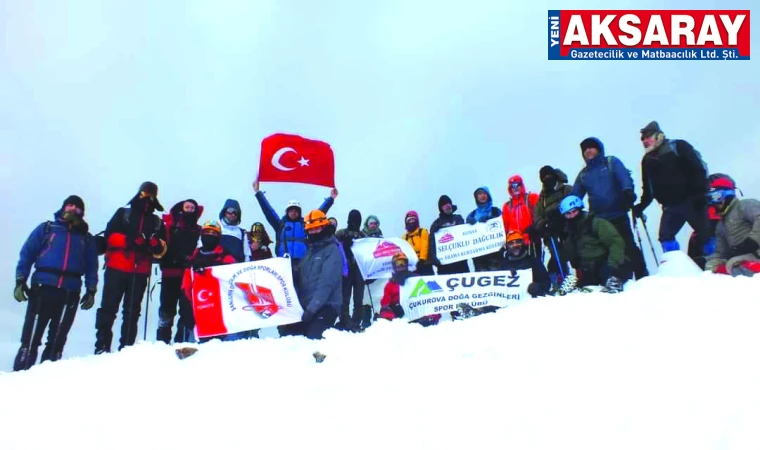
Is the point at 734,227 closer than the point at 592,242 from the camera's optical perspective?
Yes

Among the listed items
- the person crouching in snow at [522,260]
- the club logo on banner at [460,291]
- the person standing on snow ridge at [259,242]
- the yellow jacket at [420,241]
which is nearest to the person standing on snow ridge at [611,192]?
the person crouching in snow at [522,260]

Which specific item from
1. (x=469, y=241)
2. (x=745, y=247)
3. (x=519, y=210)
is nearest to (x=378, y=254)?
(x=469, y=241)

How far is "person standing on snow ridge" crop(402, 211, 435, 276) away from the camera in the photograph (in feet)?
32.8

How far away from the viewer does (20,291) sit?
23.8 ft

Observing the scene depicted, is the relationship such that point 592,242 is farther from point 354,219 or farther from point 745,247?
point 354,219

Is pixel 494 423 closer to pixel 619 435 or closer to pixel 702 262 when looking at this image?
pixel 619 435

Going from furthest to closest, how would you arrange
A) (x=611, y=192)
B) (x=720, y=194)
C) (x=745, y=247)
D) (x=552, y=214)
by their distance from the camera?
(x=552, y=214), (x=611, y=192), (x=720, y=194), (x=745, y=247)

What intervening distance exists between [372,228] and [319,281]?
3633 mm

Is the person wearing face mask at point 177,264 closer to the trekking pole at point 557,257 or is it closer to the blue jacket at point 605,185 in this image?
the trekking pole at point 557,257

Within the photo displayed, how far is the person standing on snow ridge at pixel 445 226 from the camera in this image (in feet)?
32.0

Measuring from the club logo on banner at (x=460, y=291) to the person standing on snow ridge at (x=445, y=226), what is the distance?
83cm

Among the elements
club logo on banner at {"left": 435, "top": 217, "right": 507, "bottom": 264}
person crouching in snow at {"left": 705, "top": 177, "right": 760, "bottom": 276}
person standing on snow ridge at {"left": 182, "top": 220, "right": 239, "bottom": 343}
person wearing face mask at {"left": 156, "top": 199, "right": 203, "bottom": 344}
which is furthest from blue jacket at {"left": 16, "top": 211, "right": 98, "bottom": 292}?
person crouching in snow at {"left": 705, "top": 177, "right": 760, "bottom": 276}

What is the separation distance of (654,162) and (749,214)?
1.40 metres

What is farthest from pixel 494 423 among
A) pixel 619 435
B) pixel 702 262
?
pixel 702 262
